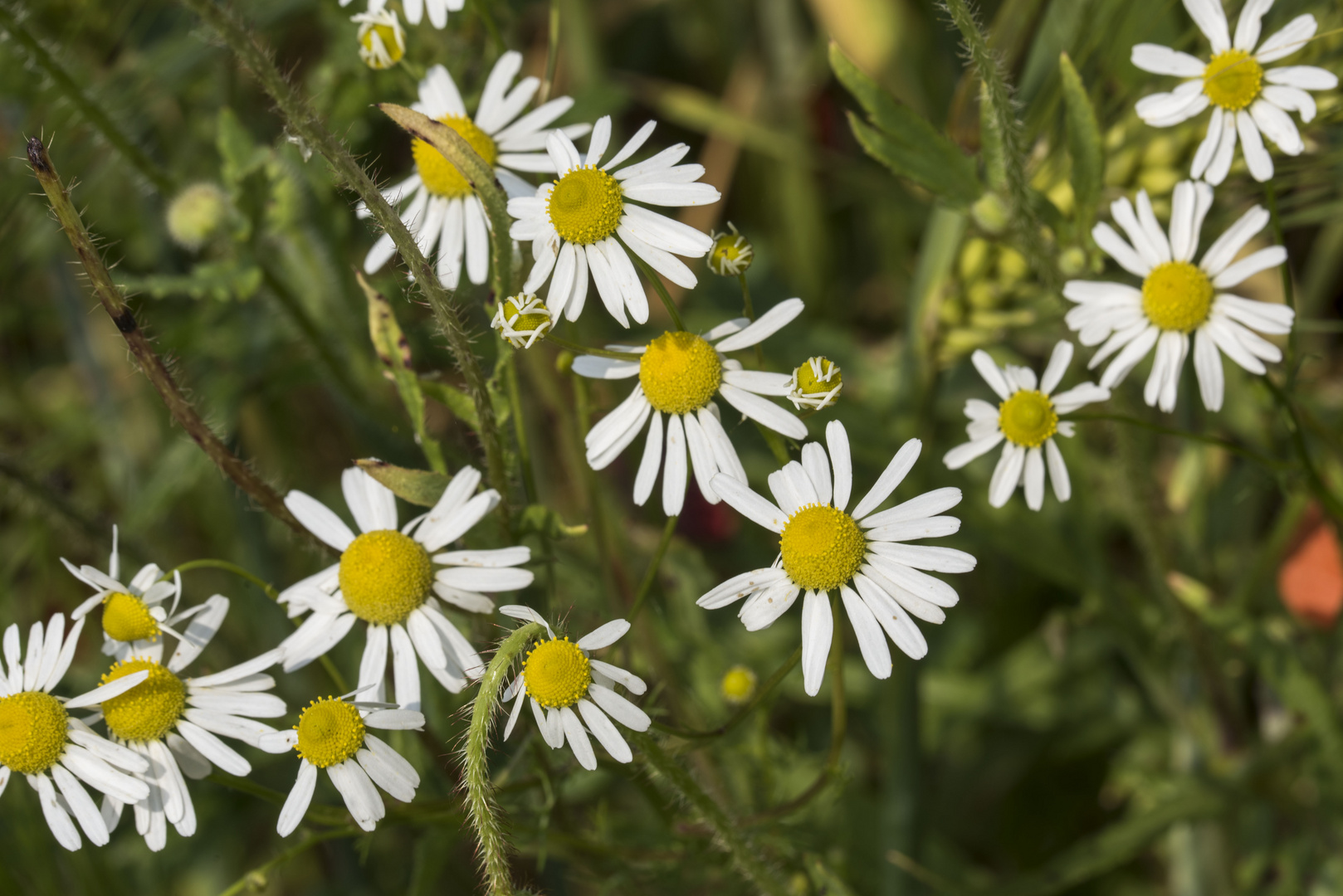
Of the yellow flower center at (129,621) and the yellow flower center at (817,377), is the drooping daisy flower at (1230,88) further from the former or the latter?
the yellow flower center at (129,621)

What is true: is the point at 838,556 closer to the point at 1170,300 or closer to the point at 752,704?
the point at 752,704

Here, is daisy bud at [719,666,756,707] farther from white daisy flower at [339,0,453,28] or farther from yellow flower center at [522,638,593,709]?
white daisy flower at [339,0,453,28]

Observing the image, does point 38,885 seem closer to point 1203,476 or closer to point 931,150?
point 931,150

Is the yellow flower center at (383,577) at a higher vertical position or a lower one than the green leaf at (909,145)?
lower

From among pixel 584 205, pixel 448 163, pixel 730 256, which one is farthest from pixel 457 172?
pixel 730 256

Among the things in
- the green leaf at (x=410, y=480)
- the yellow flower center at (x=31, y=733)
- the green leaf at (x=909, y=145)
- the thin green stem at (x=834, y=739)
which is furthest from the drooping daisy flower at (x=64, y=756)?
the green leaf at (x=909, y=145)

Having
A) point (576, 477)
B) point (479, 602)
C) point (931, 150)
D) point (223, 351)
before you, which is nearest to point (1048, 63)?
point (931, 150)
